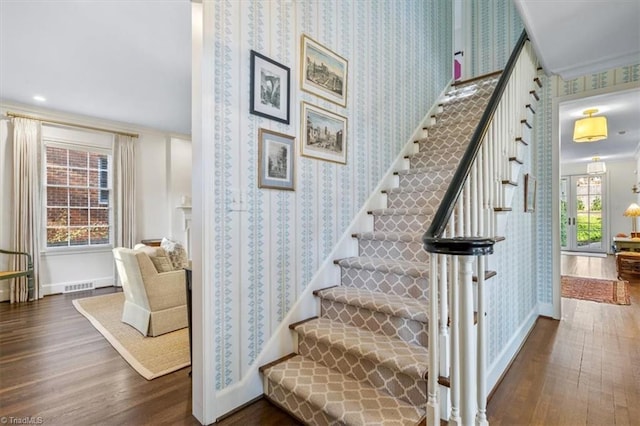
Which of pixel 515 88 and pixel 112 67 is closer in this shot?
pixel 515 88

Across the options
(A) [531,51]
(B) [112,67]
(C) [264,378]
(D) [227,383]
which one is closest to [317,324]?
(C) [264,378]

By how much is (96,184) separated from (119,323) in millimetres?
2941

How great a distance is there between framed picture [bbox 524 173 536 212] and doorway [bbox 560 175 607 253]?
7.27m

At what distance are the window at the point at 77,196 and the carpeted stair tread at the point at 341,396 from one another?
Answer: 4.74m

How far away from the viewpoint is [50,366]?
236cm

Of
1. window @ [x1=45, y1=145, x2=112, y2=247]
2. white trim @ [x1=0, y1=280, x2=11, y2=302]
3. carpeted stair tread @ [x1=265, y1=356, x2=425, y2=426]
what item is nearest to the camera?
carpeted stair tread @ [x1=265, y1=356, x2=425, y2=426]

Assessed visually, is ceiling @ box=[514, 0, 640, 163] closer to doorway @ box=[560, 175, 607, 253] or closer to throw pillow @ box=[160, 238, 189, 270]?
throw pillow @ box=[160, 238, 189, 270]

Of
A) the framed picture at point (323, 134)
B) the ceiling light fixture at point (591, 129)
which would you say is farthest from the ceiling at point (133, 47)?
the framed picture at point (323, 134)

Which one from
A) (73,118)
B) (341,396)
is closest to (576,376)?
(341,396)

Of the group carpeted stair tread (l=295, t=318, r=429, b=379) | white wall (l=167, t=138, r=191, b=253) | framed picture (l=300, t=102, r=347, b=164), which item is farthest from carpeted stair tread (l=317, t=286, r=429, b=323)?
white wall (l=167, t=138, r=191, b=253)

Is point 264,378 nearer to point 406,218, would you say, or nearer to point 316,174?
point 316,174

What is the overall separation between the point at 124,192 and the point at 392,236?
4790 mm

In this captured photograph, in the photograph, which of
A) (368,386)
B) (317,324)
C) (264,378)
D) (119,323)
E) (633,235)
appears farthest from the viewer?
(633,235)

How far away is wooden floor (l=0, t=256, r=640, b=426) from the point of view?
1.75 meters
